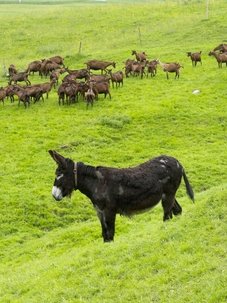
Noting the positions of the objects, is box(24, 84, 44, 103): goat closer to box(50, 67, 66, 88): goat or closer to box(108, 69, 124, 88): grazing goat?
box(50, 67, 66, 88): goat

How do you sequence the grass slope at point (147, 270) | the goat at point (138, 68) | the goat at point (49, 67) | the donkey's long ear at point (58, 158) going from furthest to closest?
the goat at point (49, 67) < the goat at point (138, 68) < the donkey's long ear at point (58, 158) < the grass slope at point (147, 270)

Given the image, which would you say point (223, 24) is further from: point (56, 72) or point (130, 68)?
point (56, 72)

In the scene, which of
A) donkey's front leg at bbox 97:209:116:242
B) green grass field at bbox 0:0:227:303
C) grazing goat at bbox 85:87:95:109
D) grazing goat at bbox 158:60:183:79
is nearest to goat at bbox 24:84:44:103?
green grass field at bbox 0:0:227:303

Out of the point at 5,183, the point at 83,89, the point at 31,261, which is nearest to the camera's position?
the point at 31,261

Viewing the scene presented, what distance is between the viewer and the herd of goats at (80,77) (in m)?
30.3

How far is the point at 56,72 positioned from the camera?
34844 mm

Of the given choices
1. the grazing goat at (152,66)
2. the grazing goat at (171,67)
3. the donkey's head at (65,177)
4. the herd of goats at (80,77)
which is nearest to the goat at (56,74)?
the herd of goats at (80,77)

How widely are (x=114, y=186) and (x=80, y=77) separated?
22.0m

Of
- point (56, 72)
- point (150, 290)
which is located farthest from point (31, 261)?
point (56, 72)

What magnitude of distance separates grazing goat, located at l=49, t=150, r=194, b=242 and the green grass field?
0.74m

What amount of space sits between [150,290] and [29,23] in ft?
161

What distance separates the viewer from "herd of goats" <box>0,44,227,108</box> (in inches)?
1195

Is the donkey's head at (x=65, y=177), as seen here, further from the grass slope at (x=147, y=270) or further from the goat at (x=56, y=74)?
the goat at (x=56, y=74)

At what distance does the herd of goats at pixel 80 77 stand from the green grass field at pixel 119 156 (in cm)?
64
